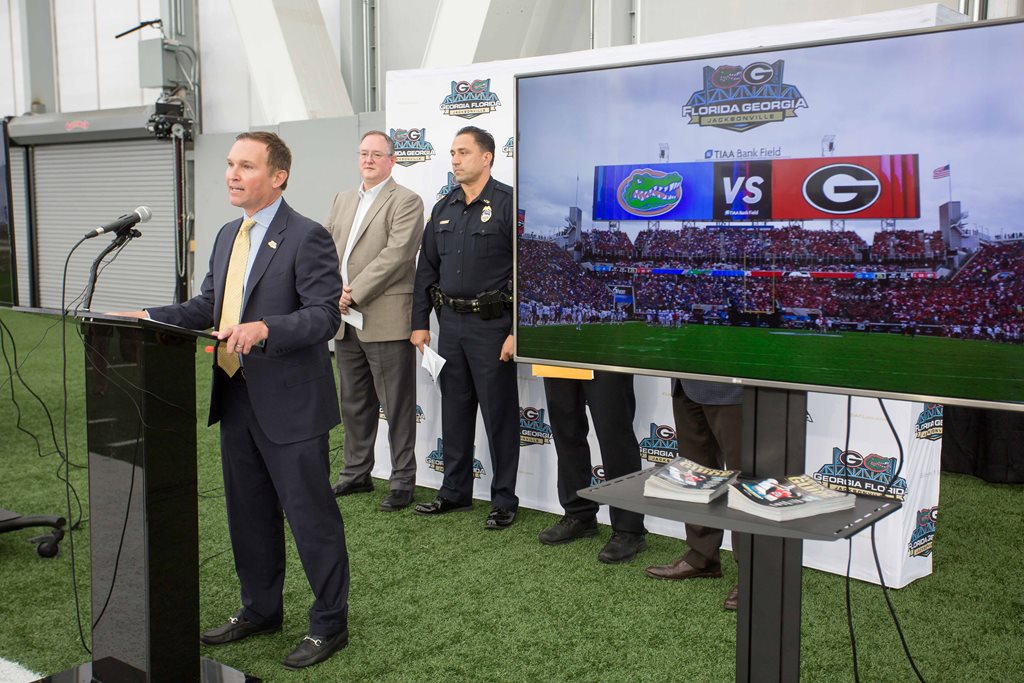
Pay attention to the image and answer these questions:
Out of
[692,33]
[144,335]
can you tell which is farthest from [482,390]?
[692,33]

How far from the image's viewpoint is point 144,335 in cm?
232

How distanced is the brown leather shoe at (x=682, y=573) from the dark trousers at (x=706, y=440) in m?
0.02

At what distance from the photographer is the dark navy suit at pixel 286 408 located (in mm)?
2705

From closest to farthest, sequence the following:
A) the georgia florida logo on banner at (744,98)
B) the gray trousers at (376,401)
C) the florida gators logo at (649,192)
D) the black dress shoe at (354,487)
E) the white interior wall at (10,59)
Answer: the georgia florida logo on banner at (744,98), the florida gators logo at (649,192), the gray trousers at (376,401), the black dress shoe at (354,487), the white interior wall at (10,59)

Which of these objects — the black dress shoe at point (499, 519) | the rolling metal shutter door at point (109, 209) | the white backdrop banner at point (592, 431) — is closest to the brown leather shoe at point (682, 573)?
the white backdrop banner at point (592, 431)

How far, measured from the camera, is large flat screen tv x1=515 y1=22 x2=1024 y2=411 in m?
1.56

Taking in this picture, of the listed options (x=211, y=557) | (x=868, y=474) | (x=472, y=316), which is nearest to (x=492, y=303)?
(x=472, y=316)

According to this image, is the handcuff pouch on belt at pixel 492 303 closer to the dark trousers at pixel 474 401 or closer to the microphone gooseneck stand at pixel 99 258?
the dark trousers at pixel 474 401

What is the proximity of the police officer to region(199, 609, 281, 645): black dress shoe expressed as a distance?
131 centimetres

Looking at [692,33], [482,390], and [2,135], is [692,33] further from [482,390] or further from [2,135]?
[2,135]

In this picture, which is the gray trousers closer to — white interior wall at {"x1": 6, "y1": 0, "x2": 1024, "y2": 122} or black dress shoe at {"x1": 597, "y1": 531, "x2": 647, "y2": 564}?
black dress shoe at {"x1": 597, "y1": 531, "x2": 647, "y2": 564}

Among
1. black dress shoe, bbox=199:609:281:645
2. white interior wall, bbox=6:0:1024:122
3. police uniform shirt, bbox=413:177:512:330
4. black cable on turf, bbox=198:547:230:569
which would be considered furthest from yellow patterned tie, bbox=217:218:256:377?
white interior wall, bbox=6:0:1024:122

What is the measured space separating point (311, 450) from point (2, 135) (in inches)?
87.5

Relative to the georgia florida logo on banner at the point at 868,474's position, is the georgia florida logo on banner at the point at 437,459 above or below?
below
